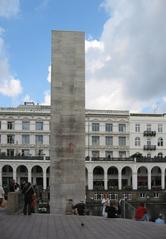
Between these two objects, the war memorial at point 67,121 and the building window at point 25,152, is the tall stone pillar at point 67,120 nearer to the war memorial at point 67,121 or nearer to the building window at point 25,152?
the war memorial at point 67,121

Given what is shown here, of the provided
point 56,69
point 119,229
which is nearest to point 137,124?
point 56,69

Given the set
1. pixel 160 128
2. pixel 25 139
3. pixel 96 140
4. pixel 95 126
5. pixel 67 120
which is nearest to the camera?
pixel 67 120

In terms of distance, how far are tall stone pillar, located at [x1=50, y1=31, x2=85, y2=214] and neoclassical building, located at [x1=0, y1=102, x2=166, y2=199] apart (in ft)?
189

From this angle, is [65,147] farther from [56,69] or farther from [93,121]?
[93,121]

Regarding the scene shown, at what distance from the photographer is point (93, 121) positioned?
10094 centimetres

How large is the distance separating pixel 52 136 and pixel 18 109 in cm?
6479

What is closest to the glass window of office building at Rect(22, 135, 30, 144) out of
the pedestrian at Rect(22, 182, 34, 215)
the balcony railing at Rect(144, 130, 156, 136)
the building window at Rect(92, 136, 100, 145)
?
the building window at Rect(92, 136, 100, 145)

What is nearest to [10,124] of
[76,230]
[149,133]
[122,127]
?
[122,127]

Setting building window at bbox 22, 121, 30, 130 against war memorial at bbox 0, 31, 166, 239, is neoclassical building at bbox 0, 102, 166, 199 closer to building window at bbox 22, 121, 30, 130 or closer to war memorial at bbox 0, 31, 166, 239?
building window at bbox 22, 121, 30, 130

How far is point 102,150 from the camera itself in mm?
101062

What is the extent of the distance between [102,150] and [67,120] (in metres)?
65.7

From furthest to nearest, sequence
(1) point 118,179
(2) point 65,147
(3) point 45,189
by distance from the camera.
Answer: (1) point 118,179 < (3) point 45,189 < (2) point 65,147

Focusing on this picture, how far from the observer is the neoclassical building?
94.9 metres

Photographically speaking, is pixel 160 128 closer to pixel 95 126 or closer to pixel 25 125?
pixel 95 126
